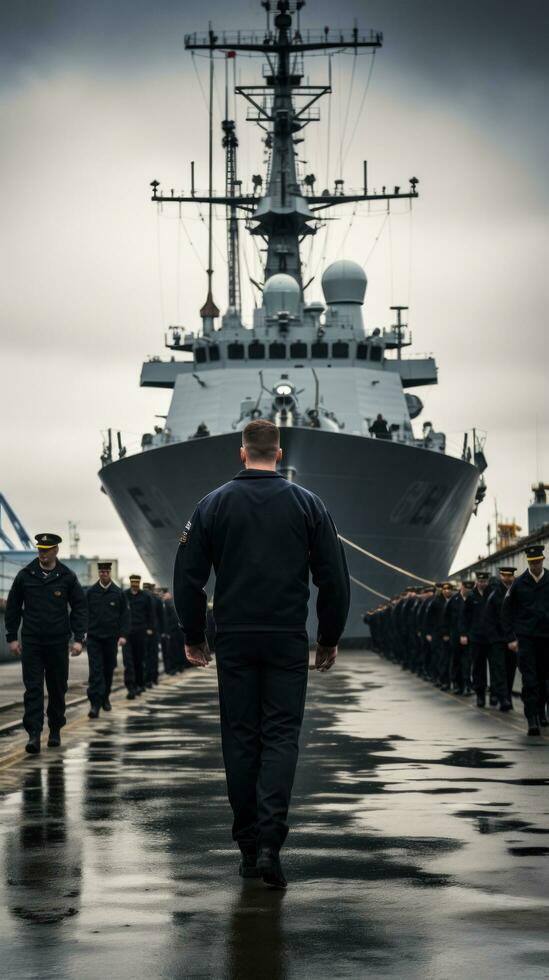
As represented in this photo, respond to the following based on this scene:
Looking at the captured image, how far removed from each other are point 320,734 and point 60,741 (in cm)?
212

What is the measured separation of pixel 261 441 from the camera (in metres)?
6.50

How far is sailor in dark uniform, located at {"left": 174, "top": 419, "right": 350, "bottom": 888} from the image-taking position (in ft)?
20.3

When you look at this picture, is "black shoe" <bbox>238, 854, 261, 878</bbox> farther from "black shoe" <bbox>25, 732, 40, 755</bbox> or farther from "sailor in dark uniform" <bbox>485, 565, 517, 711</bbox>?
"sailor in dark uniform" <bbox>485, 565, 517, 711</bbox>

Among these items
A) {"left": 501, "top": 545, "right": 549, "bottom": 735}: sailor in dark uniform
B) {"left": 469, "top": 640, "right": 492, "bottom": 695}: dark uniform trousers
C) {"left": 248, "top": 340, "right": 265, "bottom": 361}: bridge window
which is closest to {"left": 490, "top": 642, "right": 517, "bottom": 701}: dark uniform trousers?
{"left": 469, "top": 640, "right": 492, "bottom": 695}: dark uniform trousers

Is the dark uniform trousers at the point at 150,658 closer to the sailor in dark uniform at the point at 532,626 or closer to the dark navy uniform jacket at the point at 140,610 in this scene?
the dark navy uniform jacket at the point at 140,610

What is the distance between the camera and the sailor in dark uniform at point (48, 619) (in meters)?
12.3

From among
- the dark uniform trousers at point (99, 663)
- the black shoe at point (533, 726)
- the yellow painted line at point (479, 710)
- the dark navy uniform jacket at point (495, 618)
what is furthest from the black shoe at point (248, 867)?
the dark navy uniform jacket at point (495, 618)

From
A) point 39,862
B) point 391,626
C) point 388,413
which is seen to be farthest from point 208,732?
point 388,413

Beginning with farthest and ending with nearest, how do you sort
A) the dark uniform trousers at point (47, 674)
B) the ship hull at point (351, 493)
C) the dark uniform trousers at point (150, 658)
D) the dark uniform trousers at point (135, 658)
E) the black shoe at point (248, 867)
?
the ship hull at point (351, 493) < the dark uniform trousers at point (150, 658) < the dark uniform trousers at point (135, 658) < the dark uniform trousers at point (47, 674) < the black shoe at point (248, 867)

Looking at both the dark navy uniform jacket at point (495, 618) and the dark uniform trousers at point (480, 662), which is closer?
the dark navy uniform jacket at point (495, 618)

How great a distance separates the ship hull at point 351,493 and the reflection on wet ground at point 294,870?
2551cm

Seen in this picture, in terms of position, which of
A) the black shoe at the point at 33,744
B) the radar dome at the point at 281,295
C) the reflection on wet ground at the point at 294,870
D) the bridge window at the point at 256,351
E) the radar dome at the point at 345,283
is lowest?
the reflection on wet ground at the point at 294,870

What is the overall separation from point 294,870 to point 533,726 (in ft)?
24.8

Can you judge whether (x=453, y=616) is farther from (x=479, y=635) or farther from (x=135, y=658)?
(x=135, y=658)
